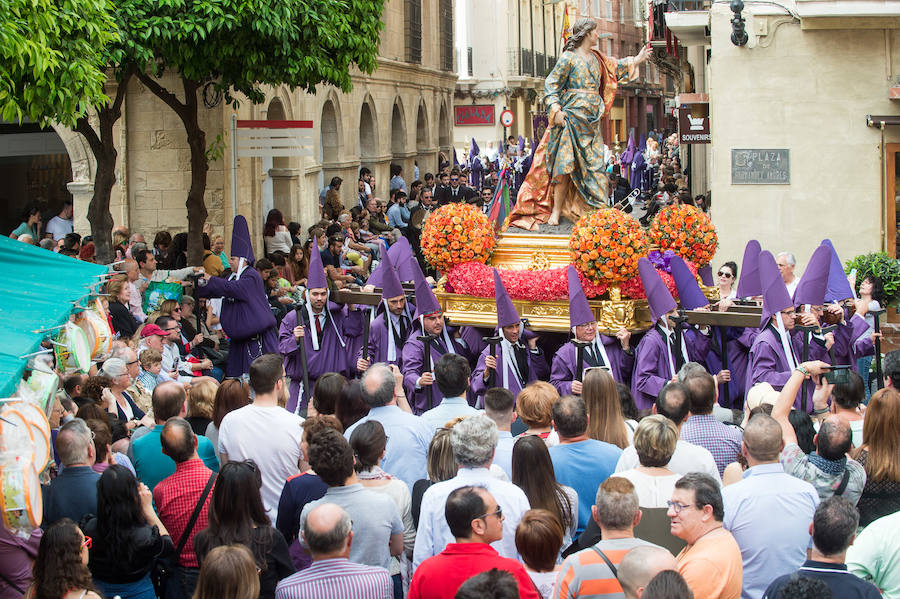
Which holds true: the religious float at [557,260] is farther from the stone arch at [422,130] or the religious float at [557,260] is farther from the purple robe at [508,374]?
the stone arch at [422,130]

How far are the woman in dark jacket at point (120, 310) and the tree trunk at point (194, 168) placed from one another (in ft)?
11.4

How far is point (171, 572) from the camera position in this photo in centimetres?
562

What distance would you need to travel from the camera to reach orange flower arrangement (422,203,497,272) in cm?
1062

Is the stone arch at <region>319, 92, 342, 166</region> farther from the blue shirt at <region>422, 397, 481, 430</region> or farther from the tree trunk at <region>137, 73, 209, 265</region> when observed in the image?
the blue shirt at <region>422, 397, 481, 430</region>

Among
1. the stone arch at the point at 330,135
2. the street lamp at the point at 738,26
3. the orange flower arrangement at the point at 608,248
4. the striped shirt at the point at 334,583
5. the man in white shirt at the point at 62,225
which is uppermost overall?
the street lamp at the point at 738,26

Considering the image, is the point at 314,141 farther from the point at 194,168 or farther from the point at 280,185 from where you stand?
the point at 194,168

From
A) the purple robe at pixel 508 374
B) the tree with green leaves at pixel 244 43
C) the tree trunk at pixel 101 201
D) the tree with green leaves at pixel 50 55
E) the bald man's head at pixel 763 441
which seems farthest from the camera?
the tree with green leaves at pixel 244 43

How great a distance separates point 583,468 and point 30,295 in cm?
316

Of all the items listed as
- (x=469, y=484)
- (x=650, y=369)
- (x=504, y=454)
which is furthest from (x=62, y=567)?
(x=650, y=369)

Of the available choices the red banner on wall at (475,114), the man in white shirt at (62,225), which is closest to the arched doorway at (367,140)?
the man in white shirt at (62,225)

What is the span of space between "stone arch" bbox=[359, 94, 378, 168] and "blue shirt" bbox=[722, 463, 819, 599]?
872 inches

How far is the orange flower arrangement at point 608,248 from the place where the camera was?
9648 millimetres

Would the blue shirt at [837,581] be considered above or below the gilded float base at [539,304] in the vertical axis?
below

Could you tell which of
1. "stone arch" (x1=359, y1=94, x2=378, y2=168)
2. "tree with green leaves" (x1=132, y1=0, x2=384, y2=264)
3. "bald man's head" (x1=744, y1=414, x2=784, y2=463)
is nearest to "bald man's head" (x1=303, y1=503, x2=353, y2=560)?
"bald man's head" (x1=744, y1=414, x2=784, y2=463)
